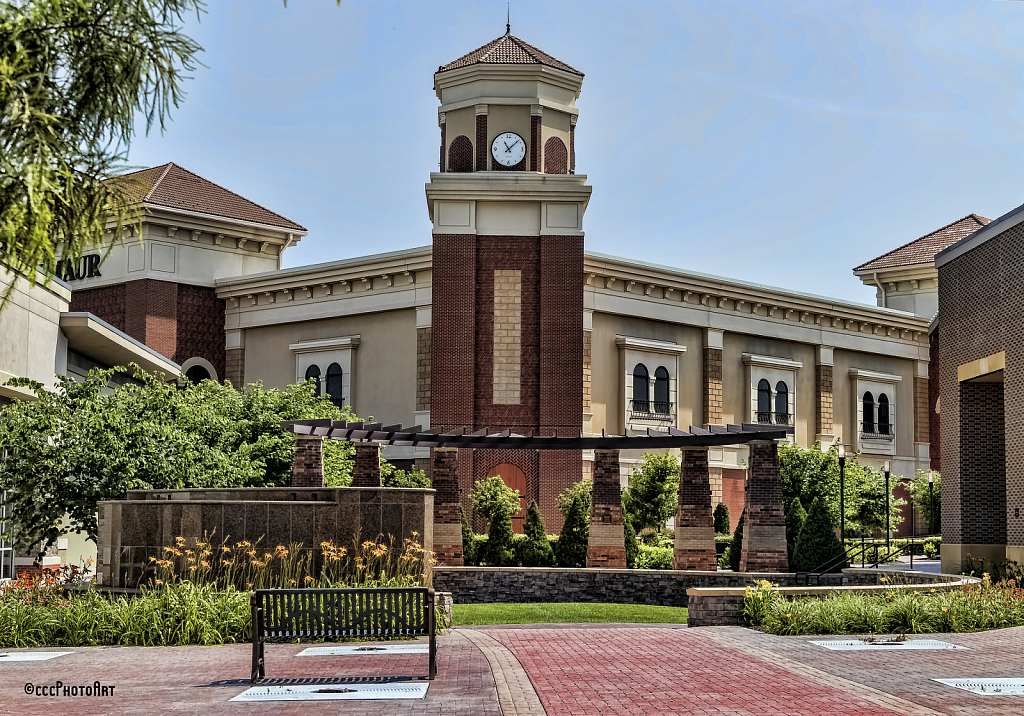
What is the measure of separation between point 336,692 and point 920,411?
5366cm

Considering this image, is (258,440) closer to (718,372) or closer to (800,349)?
(718,372)

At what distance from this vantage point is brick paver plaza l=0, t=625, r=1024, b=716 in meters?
10.2

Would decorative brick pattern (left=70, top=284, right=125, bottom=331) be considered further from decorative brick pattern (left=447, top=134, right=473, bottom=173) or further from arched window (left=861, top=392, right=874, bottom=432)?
arched window (left=861, top=392, right=874, bottom=432)

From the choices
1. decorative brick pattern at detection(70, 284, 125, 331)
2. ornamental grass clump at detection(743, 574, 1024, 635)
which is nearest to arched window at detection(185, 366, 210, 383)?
decorative brick pattern at detection(70, 284, 125, 331)

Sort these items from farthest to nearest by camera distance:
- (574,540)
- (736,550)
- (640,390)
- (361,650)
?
1. (640,390)
2. (574,540)
3. (736,550)
4. (361,650)

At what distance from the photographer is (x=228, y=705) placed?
10.2 metres

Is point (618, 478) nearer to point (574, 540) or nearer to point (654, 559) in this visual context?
point (574, 540)

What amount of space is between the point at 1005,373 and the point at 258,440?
19.7 m

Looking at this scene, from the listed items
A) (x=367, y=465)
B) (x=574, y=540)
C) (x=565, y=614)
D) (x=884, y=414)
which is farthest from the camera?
(x=884, y=414)

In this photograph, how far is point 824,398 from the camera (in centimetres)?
5459

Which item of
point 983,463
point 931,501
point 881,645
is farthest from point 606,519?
point 931,501

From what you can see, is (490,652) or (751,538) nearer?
(490,652)

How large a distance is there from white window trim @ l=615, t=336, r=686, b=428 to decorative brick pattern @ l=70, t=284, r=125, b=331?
75.4 ft

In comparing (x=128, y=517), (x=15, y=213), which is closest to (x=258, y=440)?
(x=128, y=517)
